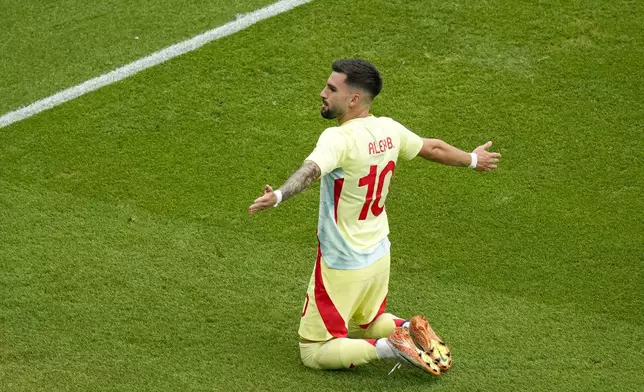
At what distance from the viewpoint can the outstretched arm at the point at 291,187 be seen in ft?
18.8

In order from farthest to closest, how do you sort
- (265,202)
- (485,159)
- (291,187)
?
(485,159) → (291,187) → (265,202)

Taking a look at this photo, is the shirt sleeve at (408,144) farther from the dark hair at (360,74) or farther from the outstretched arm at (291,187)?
the outstretched arm at (291,187)

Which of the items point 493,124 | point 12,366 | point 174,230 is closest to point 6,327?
point 12,366

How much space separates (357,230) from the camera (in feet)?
21.5

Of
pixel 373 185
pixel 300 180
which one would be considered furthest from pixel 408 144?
pixel 300 180

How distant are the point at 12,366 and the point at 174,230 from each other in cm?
170

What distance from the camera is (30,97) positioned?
9.43m

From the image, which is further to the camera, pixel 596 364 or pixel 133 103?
pixel 133 103

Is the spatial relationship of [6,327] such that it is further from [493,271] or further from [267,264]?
[493,271]

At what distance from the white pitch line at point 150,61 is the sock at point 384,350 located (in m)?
3.96

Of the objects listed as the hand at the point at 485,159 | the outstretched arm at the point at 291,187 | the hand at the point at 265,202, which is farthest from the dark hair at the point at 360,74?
the hand at the point at 265,202

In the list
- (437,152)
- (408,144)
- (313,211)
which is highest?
(408,144)

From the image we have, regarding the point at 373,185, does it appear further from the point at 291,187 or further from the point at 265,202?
the point at 265,202

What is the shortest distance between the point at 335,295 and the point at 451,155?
1.04 m
